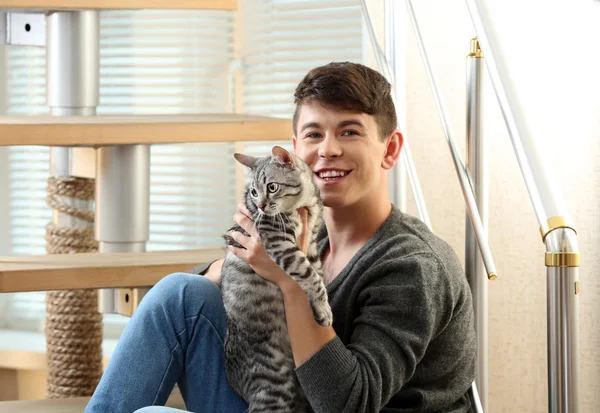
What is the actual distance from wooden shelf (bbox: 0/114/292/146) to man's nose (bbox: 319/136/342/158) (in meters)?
0.39

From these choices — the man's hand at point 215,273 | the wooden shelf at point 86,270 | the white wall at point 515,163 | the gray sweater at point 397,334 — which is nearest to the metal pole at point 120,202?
the wooden shelf at point 86,270

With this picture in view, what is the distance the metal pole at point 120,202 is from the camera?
6.24 ft

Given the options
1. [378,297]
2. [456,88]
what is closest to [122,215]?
[378,297]

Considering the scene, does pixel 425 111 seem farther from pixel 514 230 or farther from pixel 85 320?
pixel 85 320

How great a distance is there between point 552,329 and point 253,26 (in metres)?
2.17


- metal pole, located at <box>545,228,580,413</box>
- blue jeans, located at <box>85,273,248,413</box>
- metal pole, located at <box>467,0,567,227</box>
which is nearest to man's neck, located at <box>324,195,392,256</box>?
blue jeans, located at <box>85,273,248,413</box>

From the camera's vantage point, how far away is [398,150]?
1544mm

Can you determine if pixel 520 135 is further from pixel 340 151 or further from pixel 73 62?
pixel 73 62

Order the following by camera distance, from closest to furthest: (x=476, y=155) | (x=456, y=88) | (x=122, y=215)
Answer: (x=476, y=155), (x=122, y=215), (x=456, y=88)

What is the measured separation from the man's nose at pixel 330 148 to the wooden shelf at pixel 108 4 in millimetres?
595

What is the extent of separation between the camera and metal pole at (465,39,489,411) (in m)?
1.65

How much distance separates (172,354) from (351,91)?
519 millimetres

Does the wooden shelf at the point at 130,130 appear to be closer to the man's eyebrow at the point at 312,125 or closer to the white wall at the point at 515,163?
the man's eyebrow at the point at 312,125

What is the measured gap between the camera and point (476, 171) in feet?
5.53
